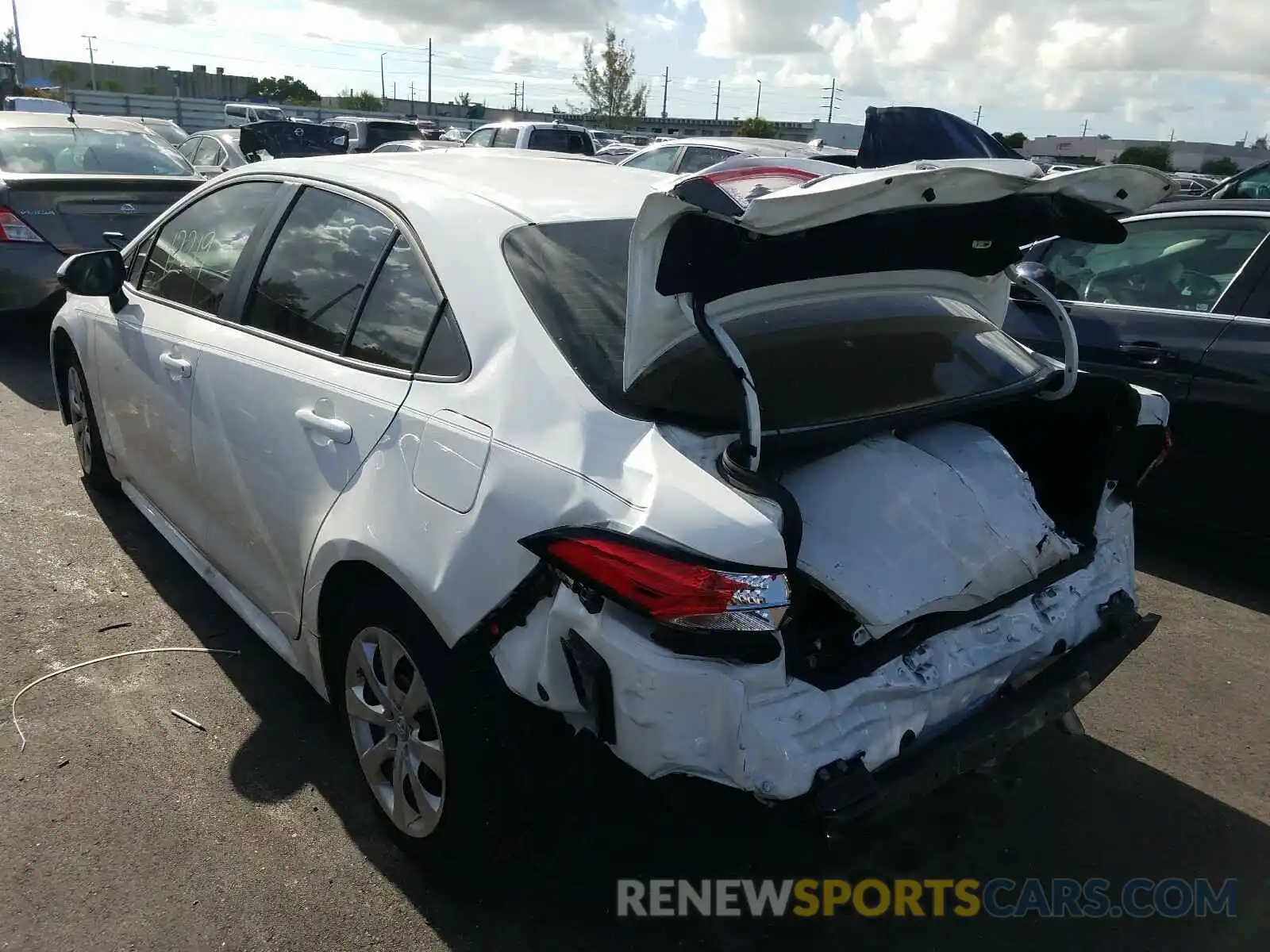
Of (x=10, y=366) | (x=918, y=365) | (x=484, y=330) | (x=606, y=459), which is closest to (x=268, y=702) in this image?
(x=484, y=330)

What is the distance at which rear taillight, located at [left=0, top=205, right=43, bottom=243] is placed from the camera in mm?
6852

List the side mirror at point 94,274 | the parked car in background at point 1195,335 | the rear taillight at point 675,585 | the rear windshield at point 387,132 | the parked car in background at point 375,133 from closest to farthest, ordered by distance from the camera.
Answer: the rear taillight at point 675,585 < the side mirror at point 94,274 < the parked car in background at point 1195,335 < the parked car in background at point 375,133 < the rear windshield at point 387,132

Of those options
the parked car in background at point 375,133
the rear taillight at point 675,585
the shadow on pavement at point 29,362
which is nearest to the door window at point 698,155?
the shadow on pavement at point 29,362

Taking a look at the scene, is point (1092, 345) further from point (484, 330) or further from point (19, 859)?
point (19, 859)

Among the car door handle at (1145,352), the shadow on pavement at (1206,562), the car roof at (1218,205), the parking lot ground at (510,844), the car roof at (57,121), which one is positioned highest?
the car roof at (1218,205)

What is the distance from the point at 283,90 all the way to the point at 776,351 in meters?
89.0

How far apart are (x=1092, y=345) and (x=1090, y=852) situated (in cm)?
270

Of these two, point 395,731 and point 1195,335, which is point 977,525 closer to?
point 395,731

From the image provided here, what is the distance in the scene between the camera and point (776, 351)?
2.42 meters

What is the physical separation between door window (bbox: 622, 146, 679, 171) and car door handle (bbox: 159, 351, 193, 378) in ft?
36.7

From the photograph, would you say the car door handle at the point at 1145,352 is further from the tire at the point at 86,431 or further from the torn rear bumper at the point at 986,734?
the tire at the point at 86,431

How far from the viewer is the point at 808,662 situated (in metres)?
2.10

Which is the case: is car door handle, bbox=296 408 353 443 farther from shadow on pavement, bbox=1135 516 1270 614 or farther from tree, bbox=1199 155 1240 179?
tree, bbox=1199 155 1240 179

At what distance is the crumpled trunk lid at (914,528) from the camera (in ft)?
6.94
